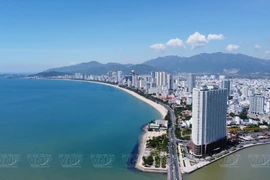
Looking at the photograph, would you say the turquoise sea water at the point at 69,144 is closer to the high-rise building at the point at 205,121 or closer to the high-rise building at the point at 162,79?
the high-rise building at the point at 205,121

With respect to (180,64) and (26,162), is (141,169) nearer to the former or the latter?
(26,162)

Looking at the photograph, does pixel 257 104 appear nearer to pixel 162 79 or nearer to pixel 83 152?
pixel 83 152

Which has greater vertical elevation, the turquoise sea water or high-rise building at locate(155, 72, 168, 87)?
high-rise building at locate(155, 72, 168, 87)

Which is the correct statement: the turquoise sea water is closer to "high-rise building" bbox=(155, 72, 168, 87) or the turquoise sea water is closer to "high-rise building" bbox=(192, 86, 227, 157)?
"high-rise building" bbox=(192, 86, 227, 157)

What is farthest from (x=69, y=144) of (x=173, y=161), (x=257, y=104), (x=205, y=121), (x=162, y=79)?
(x=162, y=79)

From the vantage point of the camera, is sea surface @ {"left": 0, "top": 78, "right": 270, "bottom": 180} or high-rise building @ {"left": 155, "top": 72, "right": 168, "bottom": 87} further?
high-rise building @ {"left": 155, "top": 72, "right": 168, "bottom": 87}

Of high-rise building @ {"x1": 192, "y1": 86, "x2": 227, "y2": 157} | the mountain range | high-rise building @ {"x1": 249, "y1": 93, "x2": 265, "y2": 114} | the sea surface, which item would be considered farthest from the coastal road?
the mountain range

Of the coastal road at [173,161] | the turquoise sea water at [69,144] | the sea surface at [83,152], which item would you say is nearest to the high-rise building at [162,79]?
the turquoise sea water at [69,144]

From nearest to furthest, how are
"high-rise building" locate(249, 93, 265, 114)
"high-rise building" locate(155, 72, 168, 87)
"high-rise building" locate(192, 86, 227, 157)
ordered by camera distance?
1. "high-rise building" locate(192, 86, 227, 157)
2. "high-rise building" locate(249, 93, 265, 114)
3. "high-rise building" locate(155, 72, 168, 87)
